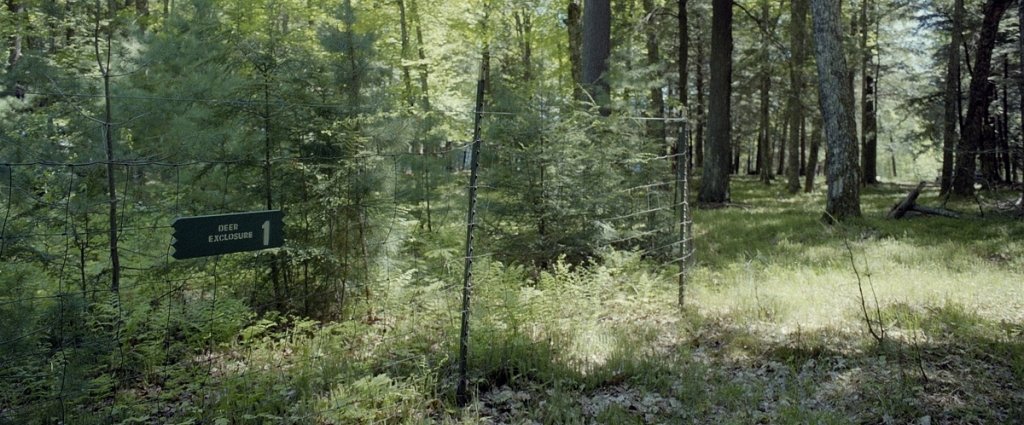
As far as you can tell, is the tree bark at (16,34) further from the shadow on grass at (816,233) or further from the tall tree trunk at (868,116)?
the tall tree trunk at (868,116)

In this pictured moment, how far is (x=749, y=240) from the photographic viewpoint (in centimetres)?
1095

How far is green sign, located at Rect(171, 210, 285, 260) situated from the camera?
3285 mm

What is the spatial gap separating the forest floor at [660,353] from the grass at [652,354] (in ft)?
0.06

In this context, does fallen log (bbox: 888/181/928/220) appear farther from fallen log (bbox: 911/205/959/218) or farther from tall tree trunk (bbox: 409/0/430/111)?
tall tree trunk (bbox: 409/0/430/111)

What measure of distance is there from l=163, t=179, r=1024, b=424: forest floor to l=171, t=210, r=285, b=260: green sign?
1.11 m

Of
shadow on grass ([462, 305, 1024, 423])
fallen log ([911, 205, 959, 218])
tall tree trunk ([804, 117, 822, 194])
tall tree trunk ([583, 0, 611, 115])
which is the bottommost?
shadow on grass ([462, 305, 1024, 423])

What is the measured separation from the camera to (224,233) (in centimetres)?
347

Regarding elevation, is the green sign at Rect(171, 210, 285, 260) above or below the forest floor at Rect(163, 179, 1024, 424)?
above

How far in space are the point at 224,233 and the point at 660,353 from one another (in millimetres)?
3737

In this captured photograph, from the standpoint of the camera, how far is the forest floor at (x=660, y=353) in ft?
13.7


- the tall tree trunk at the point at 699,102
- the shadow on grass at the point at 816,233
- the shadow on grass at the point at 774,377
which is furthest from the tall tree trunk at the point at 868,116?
the shadow on grass at the point at 774,377

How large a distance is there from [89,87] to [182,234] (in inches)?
157

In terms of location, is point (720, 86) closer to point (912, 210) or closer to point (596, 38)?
point (912, 210)

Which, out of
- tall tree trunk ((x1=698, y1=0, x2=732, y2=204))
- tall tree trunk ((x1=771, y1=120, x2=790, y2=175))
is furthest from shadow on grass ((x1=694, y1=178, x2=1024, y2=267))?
tall tree trunk ((x1=771, y1=120, x2=790, y2=175))
